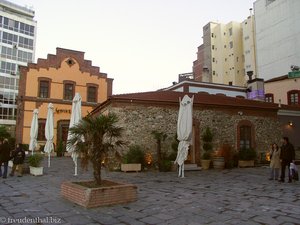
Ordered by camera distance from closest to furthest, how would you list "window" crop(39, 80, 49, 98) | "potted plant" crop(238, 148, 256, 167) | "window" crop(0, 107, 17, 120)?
"potted plant" crop(238, 148, 256, 167)
"window" crop(39, 80, 49, 98)
"window" crop(0, 107, 17, 120)

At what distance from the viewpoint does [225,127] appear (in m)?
17.1

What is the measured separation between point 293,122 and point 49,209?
777 inches

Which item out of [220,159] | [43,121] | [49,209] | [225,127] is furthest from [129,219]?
[43,121]

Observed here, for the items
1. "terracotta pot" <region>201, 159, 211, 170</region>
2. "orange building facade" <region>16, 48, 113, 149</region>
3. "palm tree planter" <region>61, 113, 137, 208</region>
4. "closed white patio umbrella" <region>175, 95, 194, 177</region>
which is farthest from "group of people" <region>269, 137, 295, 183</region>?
"orange building facade" <region>16, 48, 113, 149</region>

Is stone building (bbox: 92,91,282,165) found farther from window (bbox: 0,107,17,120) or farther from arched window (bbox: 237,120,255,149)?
window (bbox: 0,107,17,120)

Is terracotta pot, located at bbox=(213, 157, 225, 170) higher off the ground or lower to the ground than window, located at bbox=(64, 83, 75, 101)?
lower

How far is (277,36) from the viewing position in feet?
118

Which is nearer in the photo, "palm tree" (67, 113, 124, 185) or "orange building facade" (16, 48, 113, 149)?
"palm tree" (67, 113, 124, 185)

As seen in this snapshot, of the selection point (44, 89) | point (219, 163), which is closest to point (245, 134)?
point (219, 163)

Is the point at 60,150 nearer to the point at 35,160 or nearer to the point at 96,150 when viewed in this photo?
the point at 35,160

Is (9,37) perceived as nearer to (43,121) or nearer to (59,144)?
(43,121)

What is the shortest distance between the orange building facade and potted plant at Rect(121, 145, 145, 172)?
14264 mm

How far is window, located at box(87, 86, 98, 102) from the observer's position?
28848 millimetres

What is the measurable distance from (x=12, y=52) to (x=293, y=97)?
134 ft
